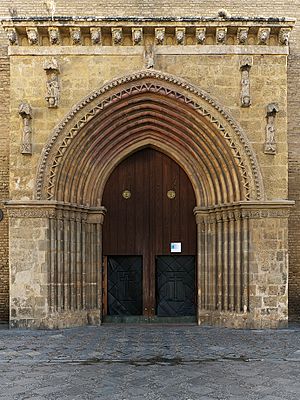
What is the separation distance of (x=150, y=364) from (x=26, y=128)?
5.68m

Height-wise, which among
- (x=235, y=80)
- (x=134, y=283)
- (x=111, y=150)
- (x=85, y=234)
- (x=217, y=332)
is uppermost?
(x=235, y=80)

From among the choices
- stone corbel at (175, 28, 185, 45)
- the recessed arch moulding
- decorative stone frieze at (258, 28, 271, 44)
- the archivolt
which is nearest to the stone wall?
the recessed arch moulding

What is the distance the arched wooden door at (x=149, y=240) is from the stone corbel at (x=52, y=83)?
228cm

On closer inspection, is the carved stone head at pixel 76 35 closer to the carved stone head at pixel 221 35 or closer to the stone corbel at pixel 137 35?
the stone corbel at pixel 137 35

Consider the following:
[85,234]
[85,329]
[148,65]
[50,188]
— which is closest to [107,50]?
[148,65]

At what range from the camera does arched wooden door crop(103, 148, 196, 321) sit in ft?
39.8

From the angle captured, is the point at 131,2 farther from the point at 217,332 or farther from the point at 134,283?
the point at 217,332

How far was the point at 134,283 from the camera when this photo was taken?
12164 mm

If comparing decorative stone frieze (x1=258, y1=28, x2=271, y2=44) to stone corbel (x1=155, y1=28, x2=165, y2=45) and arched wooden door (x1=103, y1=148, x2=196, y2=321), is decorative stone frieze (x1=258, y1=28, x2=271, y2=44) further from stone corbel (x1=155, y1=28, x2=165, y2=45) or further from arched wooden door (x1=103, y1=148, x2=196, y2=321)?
arched wooden door (x1=103, y1=148, x2=196, y2=321)

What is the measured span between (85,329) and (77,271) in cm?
127

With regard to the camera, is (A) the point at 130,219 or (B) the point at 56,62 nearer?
(B) the point at 56,62

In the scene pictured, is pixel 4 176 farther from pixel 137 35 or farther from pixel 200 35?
pixel 200 35

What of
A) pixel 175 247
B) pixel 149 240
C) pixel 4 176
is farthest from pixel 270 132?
pixel 4 176

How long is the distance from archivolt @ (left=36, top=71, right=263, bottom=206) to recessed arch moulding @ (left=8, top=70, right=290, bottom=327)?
0.07ft
